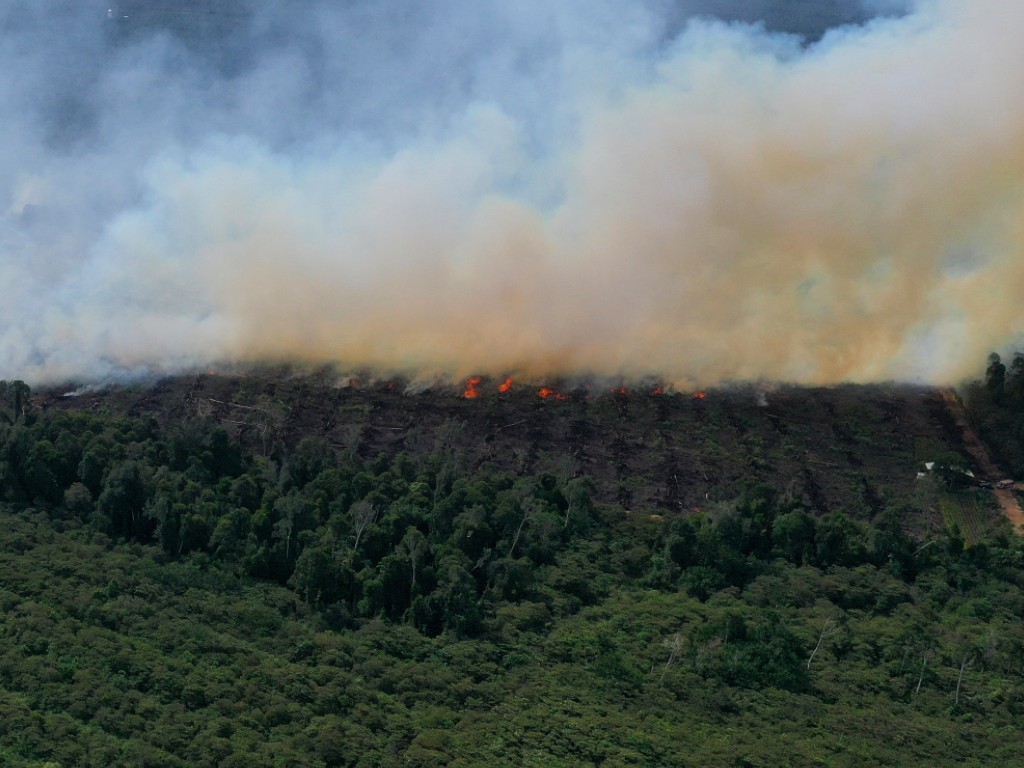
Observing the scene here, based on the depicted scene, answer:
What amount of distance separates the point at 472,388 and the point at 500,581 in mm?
15244

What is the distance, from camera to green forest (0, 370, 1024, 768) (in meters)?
54.7

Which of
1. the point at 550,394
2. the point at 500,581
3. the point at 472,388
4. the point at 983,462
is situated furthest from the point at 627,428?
the point at 983,462

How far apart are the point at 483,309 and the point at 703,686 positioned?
84.3ft

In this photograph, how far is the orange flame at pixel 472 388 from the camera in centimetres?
7706

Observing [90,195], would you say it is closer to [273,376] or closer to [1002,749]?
[273,376]

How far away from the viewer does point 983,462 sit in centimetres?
7506

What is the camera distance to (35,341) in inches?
3100

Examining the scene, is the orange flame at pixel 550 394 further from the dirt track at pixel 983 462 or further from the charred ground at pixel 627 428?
the dirt track at pixel 983 462

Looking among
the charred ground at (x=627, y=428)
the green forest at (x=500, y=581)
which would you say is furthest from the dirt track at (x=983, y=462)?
the green forest at (x=500, y=581)

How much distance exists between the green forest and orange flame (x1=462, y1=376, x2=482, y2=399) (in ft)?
1.94

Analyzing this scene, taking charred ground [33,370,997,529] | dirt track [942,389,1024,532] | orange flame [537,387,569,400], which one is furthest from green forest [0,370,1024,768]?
dirt track [942,389,1024,532]

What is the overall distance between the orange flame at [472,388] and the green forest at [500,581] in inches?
23.3

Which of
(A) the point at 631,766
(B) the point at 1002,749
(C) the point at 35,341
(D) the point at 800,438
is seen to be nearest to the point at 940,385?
(D) the point at 800,438

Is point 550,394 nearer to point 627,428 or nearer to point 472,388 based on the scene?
point 472,388
